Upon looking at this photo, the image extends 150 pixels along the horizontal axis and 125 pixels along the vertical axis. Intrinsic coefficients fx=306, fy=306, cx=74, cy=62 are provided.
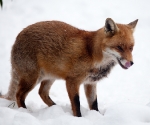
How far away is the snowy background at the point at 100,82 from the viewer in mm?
4219

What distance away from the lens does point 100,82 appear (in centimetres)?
783

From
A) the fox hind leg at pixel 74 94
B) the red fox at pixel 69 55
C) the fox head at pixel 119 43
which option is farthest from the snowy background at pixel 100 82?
the fox head at pixel 119 43

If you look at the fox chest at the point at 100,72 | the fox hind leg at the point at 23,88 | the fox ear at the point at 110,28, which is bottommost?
the fox hind leg at the point at 23,88

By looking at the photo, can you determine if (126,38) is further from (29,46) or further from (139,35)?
(139,35)

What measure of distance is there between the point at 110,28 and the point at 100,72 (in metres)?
0.80

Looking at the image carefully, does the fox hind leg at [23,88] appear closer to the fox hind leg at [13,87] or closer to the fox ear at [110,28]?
the fox hind leg at [13,87]

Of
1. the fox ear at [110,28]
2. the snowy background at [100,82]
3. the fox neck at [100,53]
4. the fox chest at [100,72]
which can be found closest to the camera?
the snowy background at [100,82]

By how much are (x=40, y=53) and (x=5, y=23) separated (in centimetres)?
462

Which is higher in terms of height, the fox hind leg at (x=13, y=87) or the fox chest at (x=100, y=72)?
the fox chest at (x=100, y=72)

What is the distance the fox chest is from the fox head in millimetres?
355

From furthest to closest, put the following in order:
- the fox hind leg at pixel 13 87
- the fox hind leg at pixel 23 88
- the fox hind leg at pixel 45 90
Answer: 1. the fox hind leg at pixel 45 90
2. the fox hind leg at pixel 13 87
3. the fox hind leg at pixel 23 88

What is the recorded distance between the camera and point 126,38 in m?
5.03

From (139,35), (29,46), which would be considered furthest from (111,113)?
(139,35)

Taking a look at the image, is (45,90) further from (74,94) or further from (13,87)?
(74,94)
